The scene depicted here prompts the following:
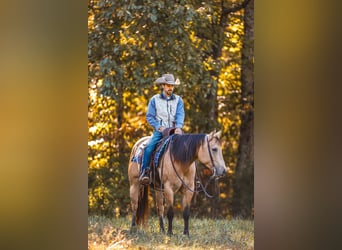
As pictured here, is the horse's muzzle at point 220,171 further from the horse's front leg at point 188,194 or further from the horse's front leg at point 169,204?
the horse's front leg at point 169,204

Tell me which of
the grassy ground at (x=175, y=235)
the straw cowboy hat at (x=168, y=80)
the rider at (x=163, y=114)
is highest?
the straw cowboy hat at (x=168, y=80)

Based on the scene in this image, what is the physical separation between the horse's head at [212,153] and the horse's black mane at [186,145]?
2.1 inches

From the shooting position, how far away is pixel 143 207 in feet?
26.4

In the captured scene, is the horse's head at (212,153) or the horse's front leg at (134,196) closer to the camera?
the horse's head at (212,153)

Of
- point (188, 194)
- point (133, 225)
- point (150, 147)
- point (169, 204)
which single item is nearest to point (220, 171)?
point (188, 194)

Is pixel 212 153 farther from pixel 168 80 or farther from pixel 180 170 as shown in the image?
pixel 168 80

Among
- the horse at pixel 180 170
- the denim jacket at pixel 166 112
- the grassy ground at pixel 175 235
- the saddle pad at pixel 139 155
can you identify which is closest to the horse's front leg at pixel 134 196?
the horse at pixel 180 170

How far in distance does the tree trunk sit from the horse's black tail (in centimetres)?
87

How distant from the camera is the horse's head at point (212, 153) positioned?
26.1ft

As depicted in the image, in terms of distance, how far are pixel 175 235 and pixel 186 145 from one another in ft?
2.90
